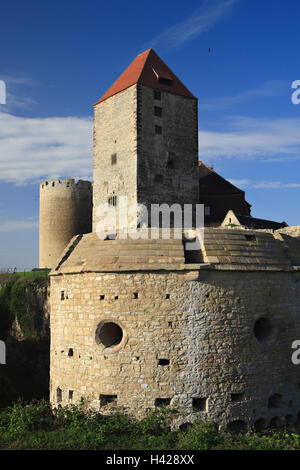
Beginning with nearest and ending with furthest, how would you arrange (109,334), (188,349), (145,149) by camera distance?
(188,349) < (109,334) < (145,149)

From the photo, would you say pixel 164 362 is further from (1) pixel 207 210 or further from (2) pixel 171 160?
(1) pixel 207 210

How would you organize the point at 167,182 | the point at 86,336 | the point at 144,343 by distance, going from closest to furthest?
the point at 144,343, the point at 86,336, the point at 167,182

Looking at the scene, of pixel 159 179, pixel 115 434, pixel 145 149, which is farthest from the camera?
pixel 159 179

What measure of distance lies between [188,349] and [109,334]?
8.82 ft

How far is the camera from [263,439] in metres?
12.0

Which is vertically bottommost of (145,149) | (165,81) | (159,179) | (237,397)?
(237,397)

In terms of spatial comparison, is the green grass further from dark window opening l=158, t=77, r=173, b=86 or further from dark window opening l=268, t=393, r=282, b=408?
dark window opening l=158, t=77, r=173, b=86

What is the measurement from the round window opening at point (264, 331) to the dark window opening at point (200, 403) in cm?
259

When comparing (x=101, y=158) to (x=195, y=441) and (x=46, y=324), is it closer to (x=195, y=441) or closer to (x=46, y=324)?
(x=46, y=324)

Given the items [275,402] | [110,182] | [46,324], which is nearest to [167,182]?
[110,182]

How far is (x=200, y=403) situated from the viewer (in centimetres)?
1290

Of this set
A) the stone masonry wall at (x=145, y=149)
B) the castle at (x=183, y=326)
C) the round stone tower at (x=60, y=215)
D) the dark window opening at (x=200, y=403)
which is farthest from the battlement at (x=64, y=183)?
the dark window opening at (x=200, y=403)

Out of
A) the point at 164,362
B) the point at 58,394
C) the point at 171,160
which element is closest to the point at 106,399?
the point at 164,362
